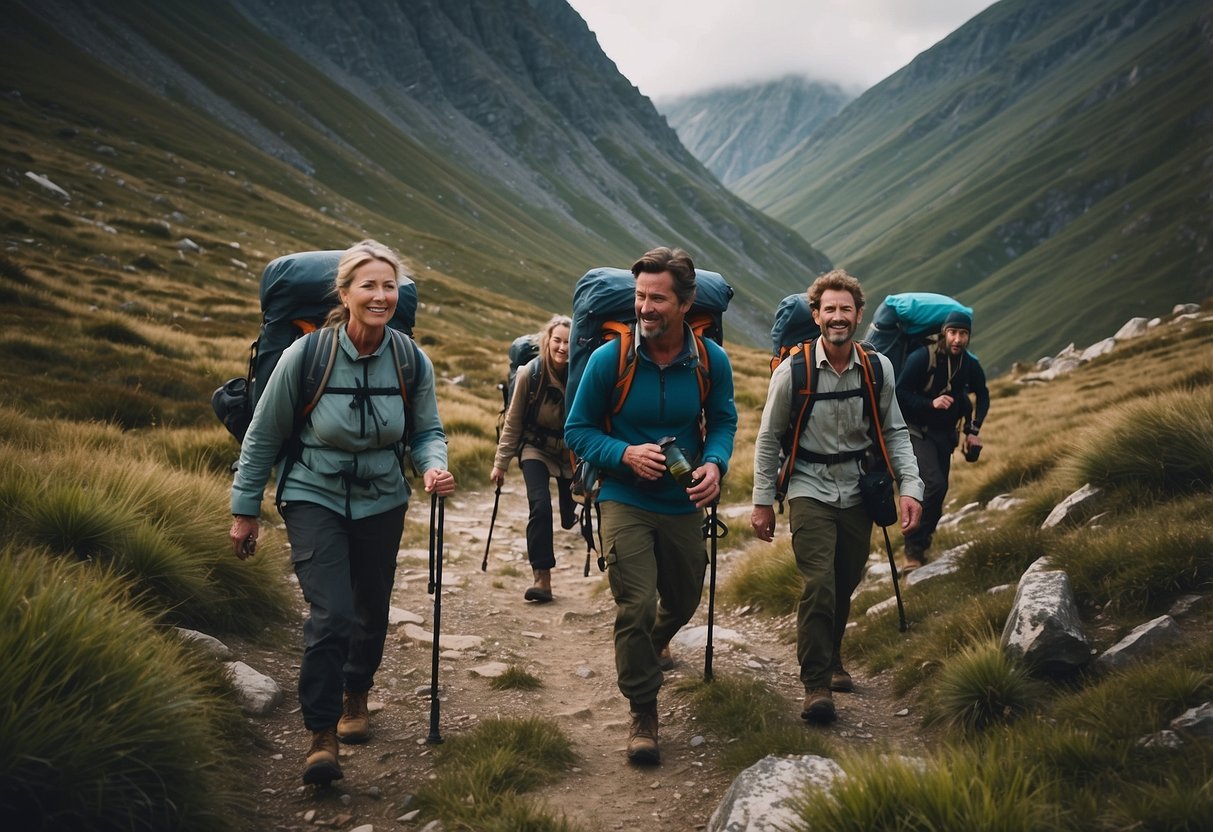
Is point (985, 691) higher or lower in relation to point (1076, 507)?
lower

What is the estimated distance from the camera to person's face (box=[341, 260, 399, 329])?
5074 mm

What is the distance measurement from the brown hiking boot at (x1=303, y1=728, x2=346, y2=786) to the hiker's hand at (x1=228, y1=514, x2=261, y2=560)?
114 cm

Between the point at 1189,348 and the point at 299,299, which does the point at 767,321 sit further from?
the point at 299,299

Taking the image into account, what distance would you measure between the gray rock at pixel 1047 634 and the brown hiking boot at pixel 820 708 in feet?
3.92

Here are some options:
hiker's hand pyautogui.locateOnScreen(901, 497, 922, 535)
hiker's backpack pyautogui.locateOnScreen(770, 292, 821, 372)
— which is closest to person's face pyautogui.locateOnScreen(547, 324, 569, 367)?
hiker's backpack pyautogui.locateOnScreen(770, 292, 821, 372)

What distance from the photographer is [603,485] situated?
567 centimetres

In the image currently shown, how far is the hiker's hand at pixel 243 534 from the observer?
16.0 ft

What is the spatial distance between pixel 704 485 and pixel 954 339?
489cm

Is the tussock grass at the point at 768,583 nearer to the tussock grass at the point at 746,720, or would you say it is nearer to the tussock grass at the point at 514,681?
the tussock grass at the point at 746,720

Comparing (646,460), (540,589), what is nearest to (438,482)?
(646,460)

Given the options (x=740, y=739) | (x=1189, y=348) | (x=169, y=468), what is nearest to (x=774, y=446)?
(x=740, y=739)

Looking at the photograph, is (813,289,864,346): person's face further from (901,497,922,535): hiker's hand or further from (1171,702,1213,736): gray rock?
(1171,702,1213,736): gray rock

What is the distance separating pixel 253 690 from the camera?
19.0 ft

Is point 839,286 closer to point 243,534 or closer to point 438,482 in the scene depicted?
point 438,482
